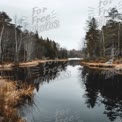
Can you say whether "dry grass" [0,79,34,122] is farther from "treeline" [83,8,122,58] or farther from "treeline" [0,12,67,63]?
"treeline" [83,8,122,58]

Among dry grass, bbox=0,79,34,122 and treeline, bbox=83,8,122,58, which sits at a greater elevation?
treeline, bbox=83,8,122,58

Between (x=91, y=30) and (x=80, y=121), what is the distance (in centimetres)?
5907

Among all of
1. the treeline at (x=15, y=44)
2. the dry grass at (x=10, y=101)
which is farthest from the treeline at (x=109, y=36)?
the dry grass at (x=10, y=101)

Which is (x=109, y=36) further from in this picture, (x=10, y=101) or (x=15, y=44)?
(x=10, y=101)

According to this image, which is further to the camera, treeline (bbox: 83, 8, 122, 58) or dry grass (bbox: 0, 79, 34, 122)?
treeline (bbox: 83, 8, 122, 58)

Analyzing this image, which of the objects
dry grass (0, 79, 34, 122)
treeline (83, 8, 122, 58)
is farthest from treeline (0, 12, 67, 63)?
dry grass (0, 79, 34, 122)

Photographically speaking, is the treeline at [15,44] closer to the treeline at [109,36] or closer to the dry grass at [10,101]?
the treeline at [109,36]

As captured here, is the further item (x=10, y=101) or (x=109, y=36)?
(x=109, y=36)

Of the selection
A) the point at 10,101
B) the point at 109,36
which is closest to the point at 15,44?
the point at 109,36

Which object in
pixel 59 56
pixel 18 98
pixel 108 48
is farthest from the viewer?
pixel 59 56

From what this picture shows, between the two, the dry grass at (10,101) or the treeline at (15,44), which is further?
the treeline at (15,44)

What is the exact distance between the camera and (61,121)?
10.6 m

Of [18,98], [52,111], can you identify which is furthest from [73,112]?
[18,98]

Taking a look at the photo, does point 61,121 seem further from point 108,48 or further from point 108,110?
point 108,48
